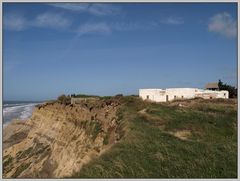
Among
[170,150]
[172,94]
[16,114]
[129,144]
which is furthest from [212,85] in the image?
[16,114]

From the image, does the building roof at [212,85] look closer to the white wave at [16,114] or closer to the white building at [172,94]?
the white building at [172,94]

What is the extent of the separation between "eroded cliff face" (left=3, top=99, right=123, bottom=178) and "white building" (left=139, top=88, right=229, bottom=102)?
168 inches

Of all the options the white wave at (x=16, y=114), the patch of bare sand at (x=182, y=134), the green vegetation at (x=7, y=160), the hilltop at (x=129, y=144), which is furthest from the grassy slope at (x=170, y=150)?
the white wave at (x=16, y=114)

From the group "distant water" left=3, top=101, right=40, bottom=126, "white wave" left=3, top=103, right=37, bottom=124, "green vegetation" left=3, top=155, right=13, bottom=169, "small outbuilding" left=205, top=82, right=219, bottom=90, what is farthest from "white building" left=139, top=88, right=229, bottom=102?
"white wave" left=3, top=103, right=37, bottom=124

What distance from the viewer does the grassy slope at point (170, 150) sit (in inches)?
427

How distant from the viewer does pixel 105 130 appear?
19672 millimetres

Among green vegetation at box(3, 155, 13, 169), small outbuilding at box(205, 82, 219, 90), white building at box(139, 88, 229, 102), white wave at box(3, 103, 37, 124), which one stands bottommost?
green vegetation at box(3, 155, 13, 169)

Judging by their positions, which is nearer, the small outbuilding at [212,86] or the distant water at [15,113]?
the small outbuilding at [212,86]

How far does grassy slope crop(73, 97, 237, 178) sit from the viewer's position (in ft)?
35.6

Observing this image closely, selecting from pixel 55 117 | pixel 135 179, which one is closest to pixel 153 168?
pixel 135 179

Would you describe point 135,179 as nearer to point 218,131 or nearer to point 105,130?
point 218,131

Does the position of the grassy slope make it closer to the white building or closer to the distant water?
the white building

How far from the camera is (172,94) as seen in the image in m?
29.3

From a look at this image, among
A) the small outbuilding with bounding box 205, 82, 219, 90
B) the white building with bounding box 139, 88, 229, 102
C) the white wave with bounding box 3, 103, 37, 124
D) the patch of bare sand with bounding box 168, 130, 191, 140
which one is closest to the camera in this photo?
the patch of bare sand with bounding box 168, 130, 191, 140
